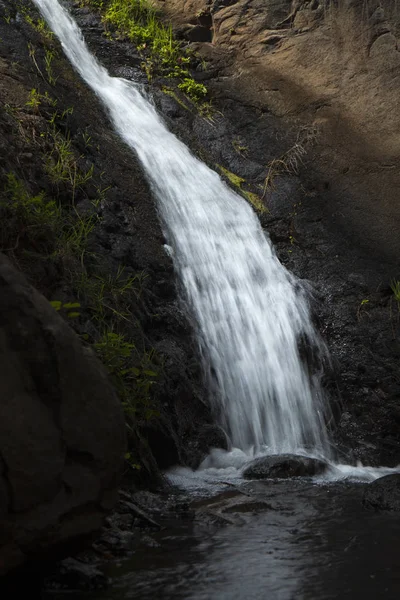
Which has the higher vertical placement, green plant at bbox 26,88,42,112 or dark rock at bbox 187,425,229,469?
green plant at bbox 26,88,42,112

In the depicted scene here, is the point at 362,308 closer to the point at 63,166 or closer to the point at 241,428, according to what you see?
the point at 241,428

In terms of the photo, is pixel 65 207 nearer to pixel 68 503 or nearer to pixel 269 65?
pixel 68 503

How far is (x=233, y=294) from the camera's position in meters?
6.83

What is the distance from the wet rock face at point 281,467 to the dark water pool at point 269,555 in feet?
2.06

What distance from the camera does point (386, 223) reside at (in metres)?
8.16

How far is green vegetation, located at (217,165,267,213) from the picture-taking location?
843cm

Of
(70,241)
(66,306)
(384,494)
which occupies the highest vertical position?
(70,241)

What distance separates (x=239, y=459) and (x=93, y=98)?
14.8ft

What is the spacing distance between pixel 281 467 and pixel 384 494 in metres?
1.00

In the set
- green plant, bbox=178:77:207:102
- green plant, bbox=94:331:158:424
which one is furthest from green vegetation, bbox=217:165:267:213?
green plant, bbox=94:331:158:424

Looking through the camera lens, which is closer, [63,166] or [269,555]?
[269,555]

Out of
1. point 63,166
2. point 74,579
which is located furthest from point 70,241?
point 74,579

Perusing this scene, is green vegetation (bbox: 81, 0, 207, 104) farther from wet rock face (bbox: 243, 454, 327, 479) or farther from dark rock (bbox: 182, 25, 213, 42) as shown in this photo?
wet rock face (bbox: 243, 454, 327, 479)

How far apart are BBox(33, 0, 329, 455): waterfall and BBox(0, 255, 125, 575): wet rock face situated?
3.39 meters
